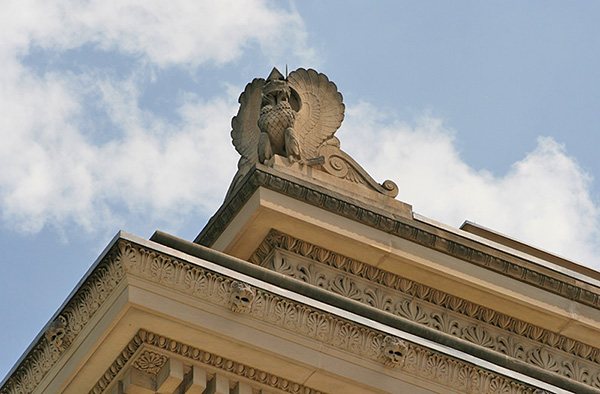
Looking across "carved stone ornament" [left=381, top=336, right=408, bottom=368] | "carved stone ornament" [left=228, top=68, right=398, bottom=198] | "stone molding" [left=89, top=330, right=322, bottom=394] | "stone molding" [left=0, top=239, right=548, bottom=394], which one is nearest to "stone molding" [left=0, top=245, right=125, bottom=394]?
"stone molding" [left=0, top=239, right=548, bottom=394]

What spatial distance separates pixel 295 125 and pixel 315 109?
81cm

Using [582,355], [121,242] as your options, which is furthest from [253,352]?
[582,355]

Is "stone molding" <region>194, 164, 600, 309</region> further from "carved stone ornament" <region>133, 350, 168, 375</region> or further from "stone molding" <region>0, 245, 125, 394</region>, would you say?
"carved stone ornament" <region>133, 350, 168, 375</region>

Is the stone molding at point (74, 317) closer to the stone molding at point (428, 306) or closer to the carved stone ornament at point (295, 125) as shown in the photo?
the stone molding at point (428, 306)

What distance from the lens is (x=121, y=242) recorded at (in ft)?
49.6

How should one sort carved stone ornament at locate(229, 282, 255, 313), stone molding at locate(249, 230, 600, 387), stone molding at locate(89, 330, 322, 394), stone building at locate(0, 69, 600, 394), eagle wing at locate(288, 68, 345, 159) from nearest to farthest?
stone molding at locate(89, 330, 322, 394) < stone building at locate(0, 69, 600, 394) < carved stone ornament at locate(229, 282, 255, 313) < stone molding at locate(249, 230, 600, 387) < eagle wing at locate(288, 68, 345, 159)

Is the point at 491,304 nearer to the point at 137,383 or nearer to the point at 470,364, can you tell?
the point at 470,364

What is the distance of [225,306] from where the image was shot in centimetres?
1526

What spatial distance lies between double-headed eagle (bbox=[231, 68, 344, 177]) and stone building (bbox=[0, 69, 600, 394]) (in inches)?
0.9

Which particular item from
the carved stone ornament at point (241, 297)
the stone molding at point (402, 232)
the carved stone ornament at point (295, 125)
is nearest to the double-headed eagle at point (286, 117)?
the carved stone ornament at point (295, 125)

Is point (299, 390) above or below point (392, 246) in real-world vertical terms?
below

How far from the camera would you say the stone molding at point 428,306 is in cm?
1962

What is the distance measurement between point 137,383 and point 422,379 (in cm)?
342

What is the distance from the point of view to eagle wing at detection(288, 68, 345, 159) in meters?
21.5
